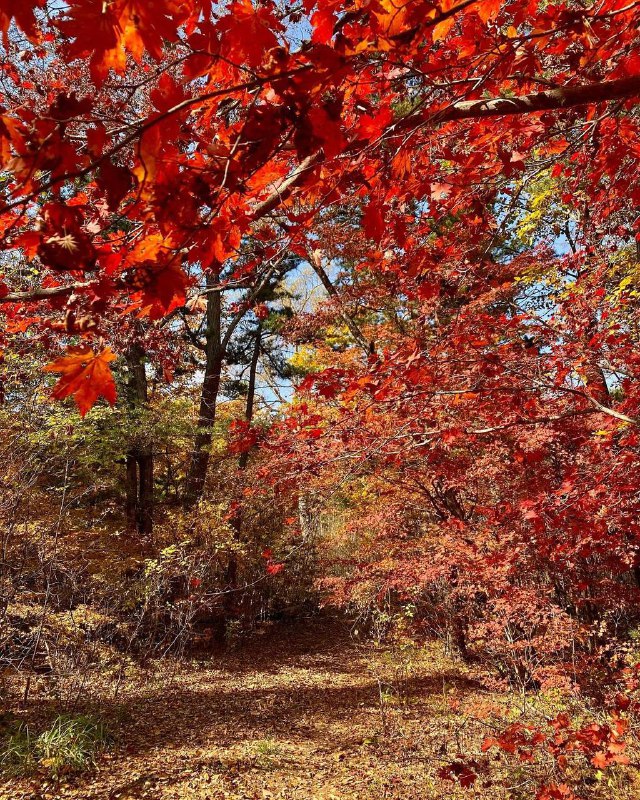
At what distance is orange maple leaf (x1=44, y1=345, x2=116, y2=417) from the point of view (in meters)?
1.06

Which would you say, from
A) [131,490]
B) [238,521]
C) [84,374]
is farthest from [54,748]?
[131,490]

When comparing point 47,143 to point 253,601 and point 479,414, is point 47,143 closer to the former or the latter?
point 479,414

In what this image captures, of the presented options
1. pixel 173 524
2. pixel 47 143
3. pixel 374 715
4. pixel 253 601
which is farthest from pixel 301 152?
pixel 253 601

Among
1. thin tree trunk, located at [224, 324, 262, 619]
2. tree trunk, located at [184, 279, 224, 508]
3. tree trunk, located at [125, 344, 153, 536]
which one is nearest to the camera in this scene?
tree trunk, located at [125, 344, 153, 536]

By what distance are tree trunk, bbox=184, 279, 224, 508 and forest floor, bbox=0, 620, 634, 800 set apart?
3322 millimetres

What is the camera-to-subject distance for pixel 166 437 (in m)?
9.46

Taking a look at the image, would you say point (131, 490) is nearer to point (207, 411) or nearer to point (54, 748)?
point (207, 411)

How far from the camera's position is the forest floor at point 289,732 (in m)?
4.55

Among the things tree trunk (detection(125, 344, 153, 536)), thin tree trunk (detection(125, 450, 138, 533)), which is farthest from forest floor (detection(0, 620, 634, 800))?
thin tree trunk (detection(125, 450, 138, 533))

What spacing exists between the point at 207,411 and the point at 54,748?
20.4ft

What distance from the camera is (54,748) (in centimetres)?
468

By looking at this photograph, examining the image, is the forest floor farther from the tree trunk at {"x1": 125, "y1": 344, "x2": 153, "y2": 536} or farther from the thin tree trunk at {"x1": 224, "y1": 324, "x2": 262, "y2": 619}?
the tree trunk at {"x1": 125, "y1": 344, "x2": 153, "y2": 536}

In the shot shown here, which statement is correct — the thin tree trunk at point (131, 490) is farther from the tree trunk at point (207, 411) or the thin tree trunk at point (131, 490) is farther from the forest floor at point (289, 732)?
the forest floor at point (289, 732)

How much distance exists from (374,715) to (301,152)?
7.43m
